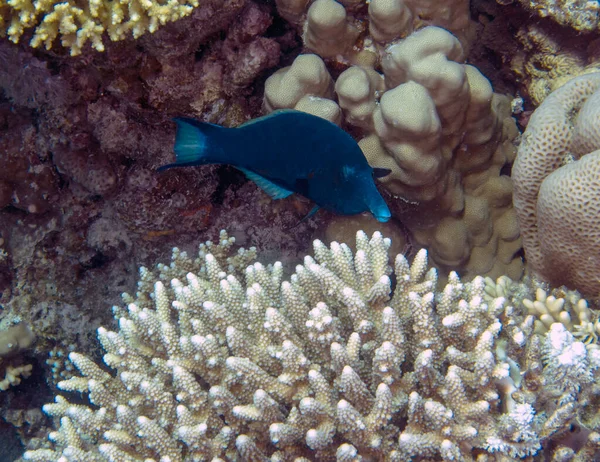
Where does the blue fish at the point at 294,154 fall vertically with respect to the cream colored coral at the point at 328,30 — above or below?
below

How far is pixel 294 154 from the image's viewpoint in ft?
7.73

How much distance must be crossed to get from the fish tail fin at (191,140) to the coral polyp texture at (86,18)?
67cm

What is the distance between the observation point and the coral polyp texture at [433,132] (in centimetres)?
265

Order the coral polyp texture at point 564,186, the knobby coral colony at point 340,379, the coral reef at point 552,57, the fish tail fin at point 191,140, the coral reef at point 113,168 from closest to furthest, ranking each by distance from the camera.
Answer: the knobby coral colony at point 340,379 < the fish tail fin at point 191,140 < the coral polyp texture at point 564,186 < the coral reef at point 113,168 < the coral reef at point 552,57

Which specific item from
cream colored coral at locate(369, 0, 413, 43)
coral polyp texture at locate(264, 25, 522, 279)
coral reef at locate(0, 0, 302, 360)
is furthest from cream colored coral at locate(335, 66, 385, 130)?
coral reef at locate(0, 0, 302, 360)

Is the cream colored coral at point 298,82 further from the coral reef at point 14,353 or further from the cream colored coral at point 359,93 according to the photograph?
the coral reef at point 14,353

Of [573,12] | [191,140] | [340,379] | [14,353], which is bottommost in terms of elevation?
[14,353]

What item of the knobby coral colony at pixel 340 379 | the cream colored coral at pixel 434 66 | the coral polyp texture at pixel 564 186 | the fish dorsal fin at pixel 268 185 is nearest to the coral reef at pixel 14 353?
the knobby coral colony at pixel 340 379

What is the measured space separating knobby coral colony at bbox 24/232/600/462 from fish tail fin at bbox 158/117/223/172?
72cm

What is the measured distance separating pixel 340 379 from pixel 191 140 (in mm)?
1386

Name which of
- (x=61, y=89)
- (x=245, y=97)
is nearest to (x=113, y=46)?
(x=61, y=89)

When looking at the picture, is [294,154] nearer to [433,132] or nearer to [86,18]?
[433,132]

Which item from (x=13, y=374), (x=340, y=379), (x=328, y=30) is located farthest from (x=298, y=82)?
(x=13, y=374)

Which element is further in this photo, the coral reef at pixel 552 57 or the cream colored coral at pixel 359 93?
the coral reef at pixel 552 57
